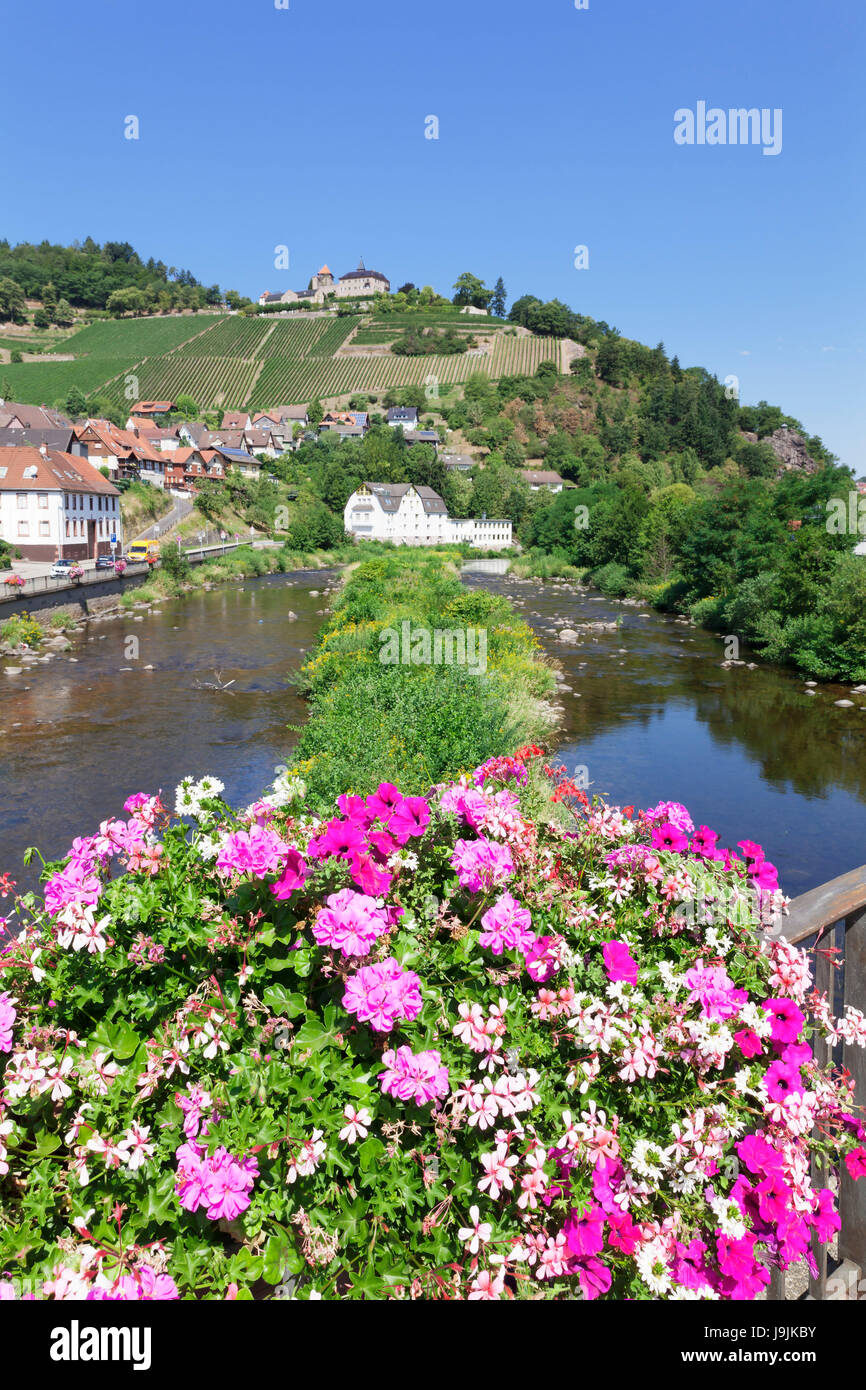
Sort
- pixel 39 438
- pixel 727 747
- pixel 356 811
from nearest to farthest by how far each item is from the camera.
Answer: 1. pixel 356 811
2. pixel 727 747
3. pixel 39 438

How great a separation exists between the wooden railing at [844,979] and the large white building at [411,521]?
8125 centimetres

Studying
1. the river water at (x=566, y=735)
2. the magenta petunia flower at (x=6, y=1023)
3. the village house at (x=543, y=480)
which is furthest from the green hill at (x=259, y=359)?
the magenta petunia flower at (x=6, y=1023)

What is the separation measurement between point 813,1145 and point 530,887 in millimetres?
1030

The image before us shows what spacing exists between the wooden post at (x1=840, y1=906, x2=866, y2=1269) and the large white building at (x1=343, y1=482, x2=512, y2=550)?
267 feet

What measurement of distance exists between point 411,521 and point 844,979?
89376mm

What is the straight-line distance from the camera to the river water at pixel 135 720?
1433 cm

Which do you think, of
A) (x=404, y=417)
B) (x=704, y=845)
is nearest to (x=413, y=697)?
(x=704, y=845)

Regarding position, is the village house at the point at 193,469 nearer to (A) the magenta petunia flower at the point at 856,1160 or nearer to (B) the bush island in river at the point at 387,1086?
(B) the bush island in river at the point at 387,1086

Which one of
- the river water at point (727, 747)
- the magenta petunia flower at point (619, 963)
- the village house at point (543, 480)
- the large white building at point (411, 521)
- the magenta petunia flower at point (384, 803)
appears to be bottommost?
the river water at point (727, 747)

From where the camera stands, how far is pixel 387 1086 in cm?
196

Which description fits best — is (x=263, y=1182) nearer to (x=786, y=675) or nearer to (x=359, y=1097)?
(x=359, y=1097)

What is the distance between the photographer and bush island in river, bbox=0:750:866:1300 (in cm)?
198

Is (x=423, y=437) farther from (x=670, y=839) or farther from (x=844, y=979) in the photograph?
(x=844, y=979)
